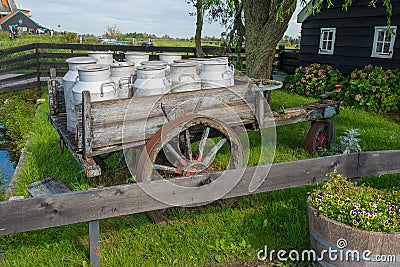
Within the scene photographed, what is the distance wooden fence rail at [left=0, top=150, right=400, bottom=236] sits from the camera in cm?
241

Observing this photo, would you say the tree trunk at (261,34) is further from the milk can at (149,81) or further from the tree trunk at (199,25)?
the tree trunk at (199,25)

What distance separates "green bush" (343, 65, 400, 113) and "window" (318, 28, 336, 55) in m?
1.80

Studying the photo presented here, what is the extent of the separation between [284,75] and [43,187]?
1013 cm

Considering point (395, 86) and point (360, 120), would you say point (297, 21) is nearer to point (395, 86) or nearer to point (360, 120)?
point (395, 86)

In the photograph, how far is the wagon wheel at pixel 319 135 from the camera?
5.03m

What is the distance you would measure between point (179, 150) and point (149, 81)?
0.65 m

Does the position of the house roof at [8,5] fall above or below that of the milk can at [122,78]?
above

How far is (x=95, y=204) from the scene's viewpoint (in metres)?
2.56

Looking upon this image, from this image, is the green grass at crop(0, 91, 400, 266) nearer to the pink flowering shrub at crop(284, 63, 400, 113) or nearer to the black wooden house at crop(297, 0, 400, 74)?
the pink flowering shrub at crop(284, 63, 400, 113)

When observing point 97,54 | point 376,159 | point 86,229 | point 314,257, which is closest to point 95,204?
point 86,229

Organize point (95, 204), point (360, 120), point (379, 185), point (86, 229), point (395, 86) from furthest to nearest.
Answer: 1. point (395, 86)
2. point (360, 120)
3. point (379, 185)
4. point (86, 229)
5. point (95, 204)

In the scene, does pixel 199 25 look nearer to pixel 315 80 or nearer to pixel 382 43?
pixel 315 80

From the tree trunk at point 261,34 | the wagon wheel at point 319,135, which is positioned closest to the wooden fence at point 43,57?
the tree trunk at point 261,34

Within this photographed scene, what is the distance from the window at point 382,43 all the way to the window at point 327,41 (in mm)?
1488
